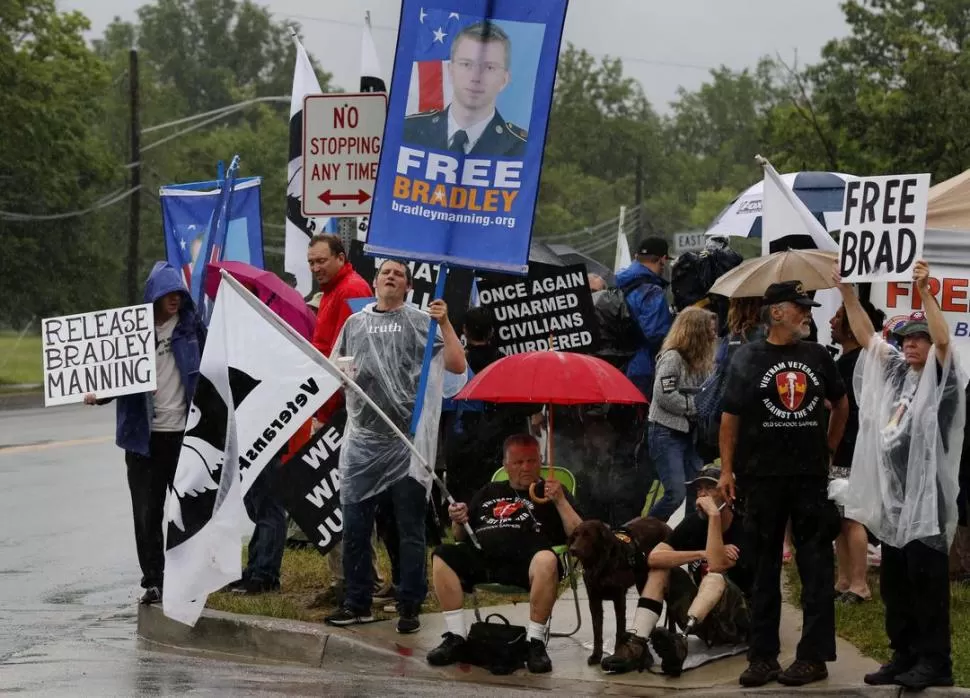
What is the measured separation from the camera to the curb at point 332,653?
7668mm

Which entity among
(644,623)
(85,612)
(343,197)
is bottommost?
(85,612)

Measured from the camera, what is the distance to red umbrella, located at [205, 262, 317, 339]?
1015 centimetres

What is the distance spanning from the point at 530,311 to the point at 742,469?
342cm

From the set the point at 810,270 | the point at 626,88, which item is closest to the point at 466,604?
the point at 810,270

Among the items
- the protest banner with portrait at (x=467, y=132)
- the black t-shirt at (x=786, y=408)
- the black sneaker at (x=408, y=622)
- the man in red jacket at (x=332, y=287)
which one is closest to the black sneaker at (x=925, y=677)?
the black t-shirt at (x=786, y=408)

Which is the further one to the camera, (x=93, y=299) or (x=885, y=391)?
(x=93, y=299)

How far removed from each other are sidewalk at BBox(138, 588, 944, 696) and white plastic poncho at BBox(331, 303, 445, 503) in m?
0.76

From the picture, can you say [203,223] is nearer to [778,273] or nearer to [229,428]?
[229,428]

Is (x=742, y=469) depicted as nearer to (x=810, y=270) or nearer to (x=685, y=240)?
(x=810, y=270)

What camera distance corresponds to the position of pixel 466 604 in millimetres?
10164

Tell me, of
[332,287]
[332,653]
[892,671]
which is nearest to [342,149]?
[332,287]

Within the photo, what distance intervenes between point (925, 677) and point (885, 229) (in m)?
2.08

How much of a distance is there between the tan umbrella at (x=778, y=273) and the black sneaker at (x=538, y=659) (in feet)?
8.56

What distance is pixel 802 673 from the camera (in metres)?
7.71
